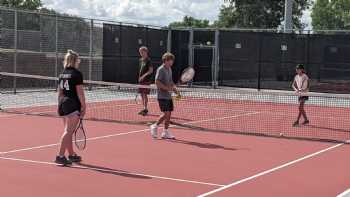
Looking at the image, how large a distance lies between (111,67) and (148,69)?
32.4ft

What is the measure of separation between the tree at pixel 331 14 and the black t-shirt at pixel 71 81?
269 feet

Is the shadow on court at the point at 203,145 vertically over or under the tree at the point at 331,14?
under

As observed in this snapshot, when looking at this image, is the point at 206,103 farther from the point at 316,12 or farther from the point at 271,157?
the point at 316,12

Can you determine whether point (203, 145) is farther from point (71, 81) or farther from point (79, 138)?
point (71, 81)

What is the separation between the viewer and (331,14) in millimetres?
94562

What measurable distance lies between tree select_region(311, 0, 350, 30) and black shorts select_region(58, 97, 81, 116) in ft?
270

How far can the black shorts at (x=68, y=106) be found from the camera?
9.16 meters

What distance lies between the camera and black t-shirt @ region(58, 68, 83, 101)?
9148 millimetres

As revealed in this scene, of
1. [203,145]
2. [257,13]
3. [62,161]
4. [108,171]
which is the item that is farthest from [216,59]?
[257,13]

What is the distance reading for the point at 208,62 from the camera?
29812mm

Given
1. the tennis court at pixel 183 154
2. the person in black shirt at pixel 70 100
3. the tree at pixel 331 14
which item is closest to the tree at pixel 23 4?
the tennis court at pixel 183 154

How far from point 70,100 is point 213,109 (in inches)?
403

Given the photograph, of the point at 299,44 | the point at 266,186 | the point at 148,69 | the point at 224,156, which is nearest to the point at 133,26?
the point at 299,44

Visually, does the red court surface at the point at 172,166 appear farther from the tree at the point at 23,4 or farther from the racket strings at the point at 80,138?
the tree at the point at 23,4
